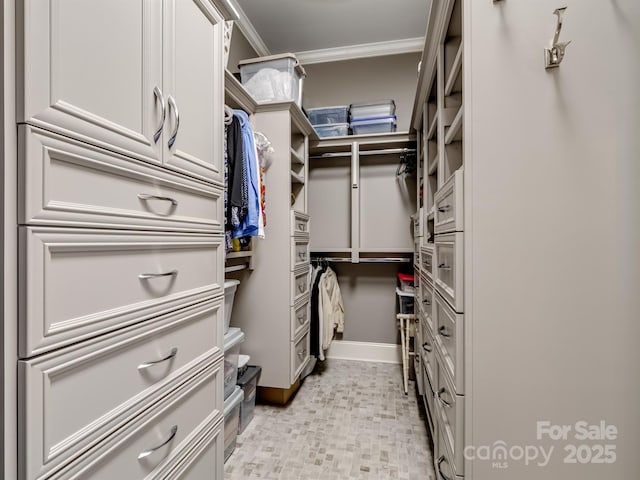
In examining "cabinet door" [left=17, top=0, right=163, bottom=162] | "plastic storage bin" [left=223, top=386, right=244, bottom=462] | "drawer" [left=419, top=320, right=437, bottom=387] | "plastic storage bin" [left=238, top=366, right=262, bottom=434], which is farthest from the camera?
"plastic storage bin" [left=238, top=366, right=262, bottom=434]

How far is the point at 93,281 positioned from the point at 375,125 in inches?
100

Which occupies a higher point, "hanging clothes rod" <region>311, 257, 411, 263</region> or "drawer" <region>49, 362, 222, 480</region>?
"hanging clothes rod" <region>311, 257, 411, 263</region>

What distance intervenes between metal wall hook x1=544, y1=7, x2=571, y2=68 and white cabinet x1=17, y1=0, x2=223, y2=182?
1.04 m

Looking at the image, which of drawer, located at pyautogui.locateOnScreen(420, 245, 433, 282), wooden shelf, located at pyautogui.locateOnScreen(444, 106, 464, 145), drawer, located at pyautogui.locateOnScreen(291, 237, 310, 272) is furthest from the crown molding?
drawer, located at pyautogui.locateOnScreen(420, 245, 433, 282)

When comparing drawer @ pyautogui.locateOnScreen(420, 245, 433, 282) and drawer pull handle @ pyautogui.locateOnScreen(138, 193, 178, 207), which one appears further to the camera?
drawer @ pyautogui.locateOnScreen(420, 245, 433, 282)

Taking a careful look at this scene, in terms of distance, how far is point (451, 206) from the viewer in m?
1.11

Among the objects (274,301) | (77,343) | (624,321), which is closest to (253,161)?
(274,301)

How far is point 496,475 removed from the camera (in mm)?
935

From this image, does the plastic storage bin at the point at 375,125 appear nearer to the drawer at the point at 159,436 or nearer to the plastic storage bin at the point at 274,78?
the plastic storage bin at the point at 274,78

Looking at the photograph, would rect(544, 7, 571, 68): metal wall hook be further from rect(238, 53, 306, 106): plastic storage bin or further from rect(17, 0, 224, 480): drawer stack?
rect(238, 53, 306, 106): plastic storage bin

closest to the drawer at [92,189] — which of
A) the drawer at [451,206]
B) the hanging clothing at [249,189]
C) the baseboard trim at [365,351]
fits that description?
the hanging clothing at [249,189]

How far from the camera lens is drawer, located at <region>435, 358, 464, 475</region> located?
0.97 meters

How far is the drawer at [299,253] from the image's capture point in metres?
2.14

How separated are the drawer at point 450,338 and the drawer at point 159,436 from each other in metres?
0.81
